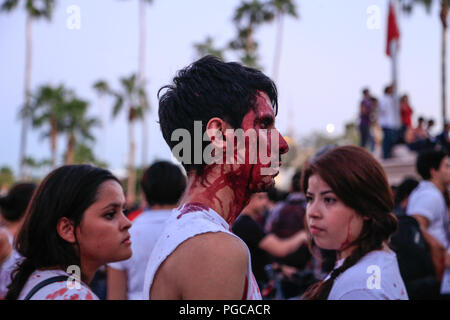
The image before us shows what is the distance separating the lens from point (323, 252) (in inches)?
125

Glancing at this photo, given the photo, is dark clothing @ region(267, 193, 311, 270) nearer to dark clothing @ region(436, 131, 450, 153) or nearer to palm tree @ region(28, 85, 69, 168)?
dark clothing @ region(436, 131, 450, 153)

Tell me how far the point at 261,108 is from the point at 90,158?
2145 inches

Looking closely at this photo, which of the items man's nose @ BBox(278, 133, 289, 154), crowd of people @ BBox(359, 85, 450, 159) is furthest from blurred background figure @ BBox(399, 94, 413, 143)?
man's nose @ BBox(278, 133, 289, 154)

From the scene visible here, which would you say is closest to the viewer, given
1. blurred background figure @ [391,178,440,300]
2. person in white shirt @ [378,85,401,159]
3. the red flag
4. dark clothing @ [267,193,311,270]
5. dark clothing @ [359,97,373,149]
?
blurred background figure @ [391,178,440,300]

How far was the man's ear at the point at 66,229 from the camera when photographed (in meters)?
2.24

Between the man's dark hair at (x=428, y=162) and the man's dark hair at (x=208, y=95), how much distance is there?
4.21 meters

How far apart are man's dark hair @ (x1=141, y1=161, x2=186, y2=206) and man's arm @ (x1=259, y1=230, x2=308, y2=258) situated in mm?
1003

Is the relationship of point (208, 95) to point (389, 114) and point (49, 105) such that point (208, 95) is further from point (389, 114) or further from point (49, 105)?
point (49, 105)

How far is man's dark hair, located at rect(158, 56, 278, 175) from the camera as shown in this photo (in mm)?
1497

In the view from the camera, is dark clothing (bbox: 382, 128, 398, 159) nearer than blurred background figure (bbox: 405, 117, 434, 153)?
No

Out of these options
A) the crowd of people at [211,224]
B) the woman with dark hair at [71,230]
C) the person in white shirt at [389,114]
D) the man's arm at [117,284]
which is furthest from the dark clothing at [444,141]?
the woman with dark hair at [71,230]

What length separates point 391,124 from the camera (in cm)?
1223
